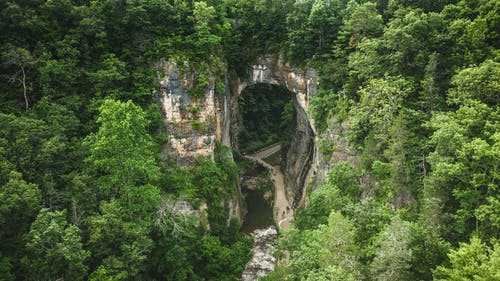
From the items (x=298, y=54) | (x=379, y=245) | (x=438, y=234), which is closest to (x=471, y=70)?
(x=438, y=234)

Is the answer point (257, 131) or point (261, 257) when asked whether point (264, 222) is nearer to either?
point (261, 257)

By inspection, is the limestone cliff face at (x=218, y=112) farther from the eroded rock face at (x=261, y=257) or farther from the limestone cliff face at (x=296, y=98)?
the eroded rock face at (x=261, y=257)

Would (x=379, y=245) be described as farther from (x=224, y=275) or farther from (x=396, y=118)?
(x=224, y=275)

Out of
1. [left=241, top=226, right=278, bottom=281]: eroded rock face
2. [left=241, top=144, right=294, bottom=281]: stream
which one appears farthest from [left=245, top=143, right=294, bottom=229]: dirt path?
[left=241, top=226, right=278, bottom=281]: eroded rock face

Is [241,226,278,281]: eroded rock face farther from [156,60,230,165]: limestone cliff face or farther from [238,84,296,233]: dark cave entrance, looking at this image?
[156,60,230,165]: limestone cliff face

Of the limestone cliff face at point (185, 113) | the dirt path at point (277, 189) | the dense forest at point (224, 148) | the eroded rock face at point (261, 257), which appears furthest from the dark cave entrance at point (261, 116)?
the limestone cliff face at point (185, 113)
